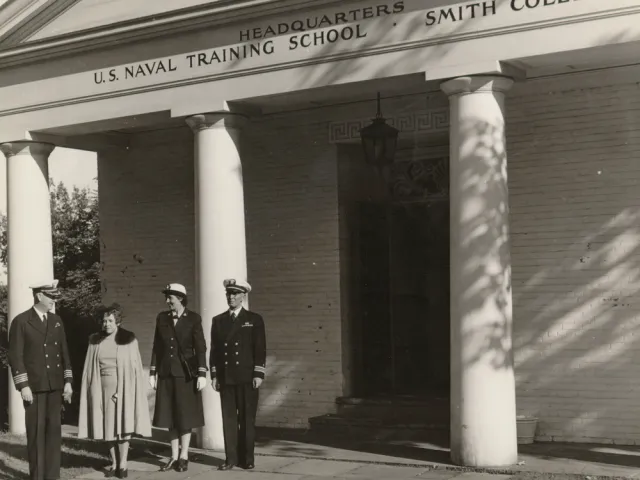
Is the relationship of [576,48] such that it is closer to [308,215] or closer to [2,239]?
[308,215]

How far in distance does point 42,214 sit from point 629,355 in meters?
7.12

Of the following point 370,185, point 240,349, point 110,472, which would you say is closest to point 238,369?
point 240,349

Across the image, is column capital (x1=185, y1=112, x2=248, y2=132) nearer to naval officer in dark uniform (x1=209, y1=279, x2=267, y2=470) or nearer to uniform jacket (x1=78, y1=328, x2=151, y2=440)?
naval officer in dark uniform (x1=209, y1=279, x2=267, y2=470)

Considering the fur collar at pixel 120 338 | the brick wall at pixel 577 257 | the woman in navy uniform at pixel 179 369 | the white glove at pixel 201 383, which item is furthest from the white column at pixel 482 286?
the fur collar at pixel 120 338

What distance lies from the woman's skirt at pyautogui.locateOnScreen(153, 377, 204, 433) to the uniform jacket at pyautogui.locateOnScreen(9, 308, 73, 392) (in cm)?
95

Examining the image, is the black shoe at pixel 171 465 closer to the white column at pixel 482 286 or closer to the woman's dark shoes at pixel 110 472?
the woman's dark shoes at pixel 110 472

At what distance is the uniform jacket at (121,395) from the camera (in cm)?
975

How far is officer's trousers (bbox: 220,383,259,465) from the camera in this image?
999 centimetres

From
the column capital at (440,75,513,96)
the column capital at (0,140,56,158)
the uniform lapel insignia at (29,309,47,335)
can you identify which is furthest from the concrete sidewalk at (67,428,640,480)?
the column capital at (0,140,56,158)

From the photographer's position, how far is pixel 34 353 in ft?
31.4

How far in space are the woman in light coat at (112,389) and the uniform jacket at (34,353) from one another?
12.0 inches

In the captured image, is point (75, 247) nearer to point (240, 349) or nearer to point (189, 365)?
point (189, 365)

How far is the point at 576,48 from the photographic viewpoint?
909 cm

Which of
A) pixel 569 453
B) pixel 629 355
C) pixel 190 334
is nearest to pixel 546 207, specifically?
pixel 629 355
